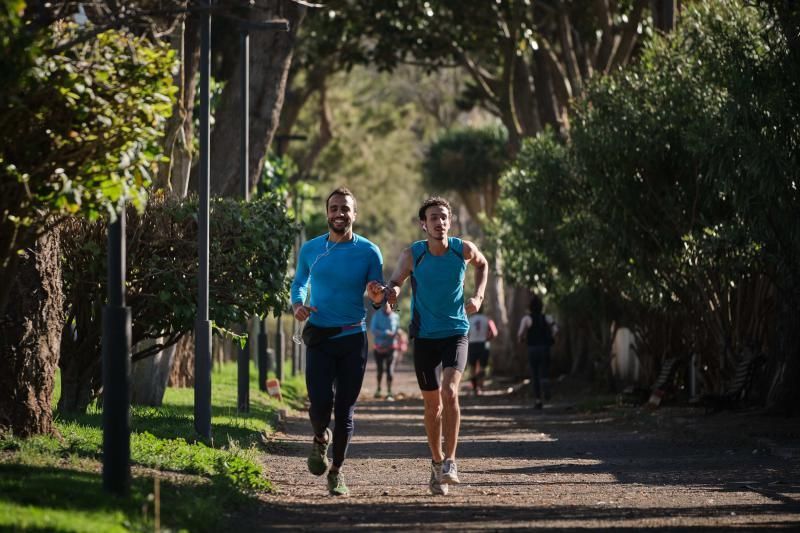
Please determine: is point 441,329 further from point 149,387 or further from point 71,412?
point 149,387

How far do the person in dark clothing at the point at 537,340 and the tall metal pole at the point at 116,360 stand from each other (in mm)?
17794

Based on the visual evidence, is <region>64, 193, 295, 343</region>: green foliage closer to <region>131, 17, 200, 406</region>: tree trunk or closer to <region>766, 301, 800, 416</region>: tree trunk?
<region>131, 17, 200, 406</region>: tree trunk

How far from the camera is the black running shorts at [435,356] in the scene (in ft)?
35.8

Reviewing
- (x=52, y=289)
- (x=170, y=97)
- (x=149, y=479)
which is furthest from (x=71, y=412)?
(x=170, y=97)

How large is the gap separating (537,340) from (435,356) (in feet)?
51.3

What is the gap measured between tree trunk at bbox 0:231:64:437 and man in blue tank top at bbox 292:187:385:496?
1954 millimetres

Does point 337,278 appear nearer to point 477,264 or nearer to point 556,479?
point 477,264

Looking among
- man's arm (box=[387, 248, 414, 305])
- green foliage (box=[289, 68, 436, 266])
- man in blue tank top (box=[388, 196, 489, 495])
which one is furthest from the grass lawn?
green foliage (box=[289, 68, 436, 266])

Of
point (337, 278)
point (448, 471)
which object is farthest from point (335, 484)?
point (337, 278)

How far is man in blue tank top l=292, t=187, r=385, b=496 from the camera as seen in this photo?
10.5 m

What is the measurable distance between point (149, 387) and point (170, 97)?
9280 mm

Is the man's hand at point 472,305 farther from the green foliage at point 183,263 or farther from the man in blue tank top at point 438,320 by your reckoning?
the green foliage at point 183,263

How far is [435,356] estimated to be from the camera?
36.0 ft

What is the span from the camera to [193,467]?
11.3 m
